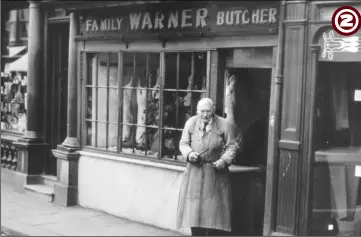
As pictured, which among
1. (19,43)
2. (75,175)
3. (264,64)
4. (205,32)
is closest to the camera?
(264,64)

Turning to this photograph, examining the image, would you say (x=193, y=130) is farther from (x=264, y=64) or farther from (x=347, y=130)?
(x=347, y=130)

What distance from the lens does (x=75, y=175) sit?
34.2 ft

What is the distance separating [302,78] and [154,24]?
2.78 meters

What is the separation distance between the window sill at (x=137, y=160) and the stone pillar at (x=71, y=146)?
0.22 metres

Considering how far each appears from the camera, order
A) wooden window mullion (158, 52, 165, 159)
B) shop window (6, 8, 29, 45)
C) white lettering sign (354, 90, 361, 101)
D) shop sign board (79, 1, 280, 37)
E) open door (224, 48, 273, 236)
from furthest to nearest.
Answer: shop window (6, 8, 29, 45)
wooden window mullion (158, 52, 165, 159)
open door (224, 48, 273, 236)
shop sign board (79, 1, 280, 37)
white lettering sign (354, 90, 361, 101)

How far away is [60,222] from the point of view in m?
9.16

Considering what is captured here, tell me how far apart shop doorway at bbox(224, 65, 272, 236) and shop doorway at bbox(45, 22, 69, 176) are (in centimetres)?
436

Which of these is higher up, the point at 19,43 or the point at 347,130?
the point at 19,43

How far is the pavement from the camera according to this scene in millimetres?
8555

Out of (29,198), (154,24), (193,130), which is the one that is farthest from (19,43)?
(193,130)

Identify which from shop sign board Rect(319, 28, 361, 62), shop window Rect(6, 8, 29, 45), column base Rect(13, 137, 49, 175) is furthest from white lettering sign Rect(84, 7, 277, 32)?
column base Rect(13, 137, 49, 175)

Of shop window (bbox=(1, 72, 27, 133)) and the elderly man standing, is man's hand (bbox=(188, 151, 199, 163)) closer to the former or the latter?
the elderly man standing

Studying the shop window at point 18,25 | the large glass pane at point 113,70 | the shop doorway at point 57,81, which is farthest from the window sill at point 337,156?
the shop window at point 18,25

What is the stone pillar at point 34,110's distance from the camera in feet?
37.2
